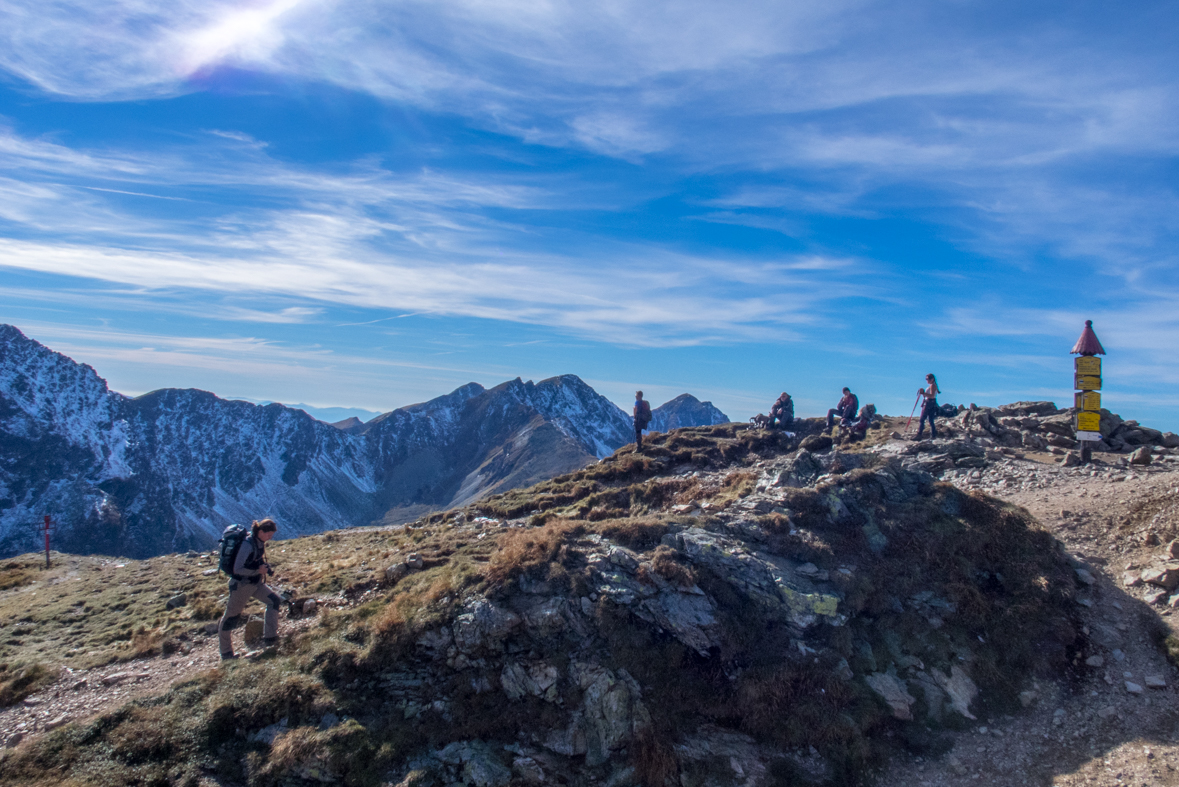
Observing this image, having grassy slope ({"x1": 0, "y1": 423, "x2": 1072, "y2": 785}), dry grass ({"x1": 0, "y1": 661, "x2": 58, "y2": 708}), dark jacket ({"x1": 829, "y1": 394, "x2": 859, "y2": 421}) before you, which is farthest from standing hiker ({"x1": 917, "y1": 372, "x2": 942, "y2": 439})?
dry grass ({"x1": 0, "y1": 661, "x2": 58, "y2": 708})

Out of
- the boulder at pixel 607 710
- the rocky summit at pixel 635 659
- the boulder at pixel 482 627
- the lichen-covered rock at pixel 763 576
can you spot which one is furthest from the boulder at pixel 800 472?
the boulder at pixel 482 627

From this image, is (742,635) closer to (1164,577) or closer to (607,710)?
(607,710)

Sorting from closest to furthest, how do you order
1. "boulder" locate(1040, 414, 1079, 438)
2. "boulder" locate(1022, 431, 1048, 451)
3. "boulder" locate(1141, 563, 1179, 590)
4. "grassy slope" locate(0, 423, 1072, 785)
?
"grassy slope" locate(0, 423, 1072, 785) → "boulder" locate(1141, 563, 1179, 590) → "boulder" locate(1022, 431, 1048, 451) → "boulder" locate(1040, 414, 1079, 438)

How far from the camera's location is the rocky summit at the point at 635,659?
13.2m

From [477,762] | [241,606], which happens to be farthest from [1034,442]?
[241,606]

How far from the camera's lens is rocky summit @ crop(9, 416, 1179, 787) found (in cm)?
1320

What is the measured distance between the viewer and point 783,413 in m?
37.4

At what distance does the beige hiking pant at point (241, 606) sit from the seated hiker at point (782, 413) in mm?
29968

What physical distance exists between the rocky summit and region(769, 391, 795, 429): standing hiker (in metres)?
15.4

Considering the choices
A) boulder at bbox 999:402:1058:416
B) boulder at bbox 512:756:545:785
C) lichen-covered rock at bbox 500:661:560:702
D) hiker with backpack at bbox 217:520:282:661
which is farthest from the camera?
boulder at bbox 999:402:1058:416

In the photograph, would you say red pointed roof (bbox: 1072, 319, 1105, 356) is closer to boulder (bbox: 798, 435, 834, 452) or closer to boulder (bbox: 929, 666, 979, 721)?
boulder (bbox: 798, 435, 834, 452)

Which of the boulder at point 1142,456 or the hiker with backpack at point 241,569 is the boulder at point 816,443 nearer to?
the boulder at point 1142,456

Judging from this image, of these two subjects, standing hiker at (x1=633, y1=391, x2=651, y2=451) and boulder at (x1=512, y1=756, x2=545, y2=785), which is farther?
standing hiker at (x1=633, y1=391, x2=651, y2=451)

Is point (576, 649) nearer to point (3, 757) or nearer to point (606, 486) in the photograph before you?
point (3, 757)
